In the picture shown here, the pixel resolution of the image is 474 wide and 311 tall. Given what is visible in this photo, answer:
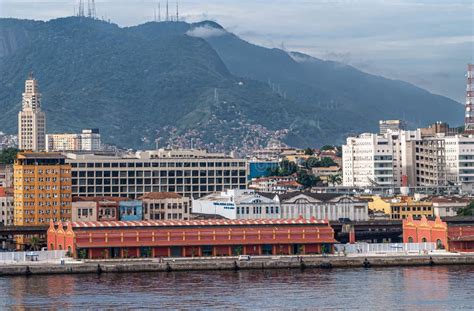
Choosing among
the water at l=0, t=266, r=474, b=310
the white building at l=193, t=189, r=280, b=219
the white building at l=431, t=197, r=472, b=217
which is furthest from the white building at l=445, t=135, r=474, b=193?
the water at l=0, t=266, r=474, b=310

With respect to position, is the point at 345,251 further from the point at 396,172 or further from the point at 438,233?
the point at 396,172

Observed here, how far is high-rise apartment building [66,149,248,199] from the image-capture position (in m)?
172

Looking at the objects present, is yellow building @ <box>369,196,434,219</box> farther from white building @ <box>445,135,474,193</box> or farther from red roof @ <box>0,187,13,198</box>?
red roof @ <box>0,187,13,198</box>

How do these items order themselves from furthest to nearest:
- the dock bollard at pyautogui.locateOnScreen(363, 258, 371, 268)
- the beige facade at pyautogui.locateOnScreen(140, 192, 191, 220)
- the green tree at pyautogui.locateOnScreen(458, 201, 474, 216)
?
the green tree at pyautogui.locateOnScreen(458, 201, 474, 216)
the beige facade at pyautogui.locateOnScreen(140, 192, 191, 220)
the dock bollard at pyautogui.locateOnScreen(363, 258, 371, 268)

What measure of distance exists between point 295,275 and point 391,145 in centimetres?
9423

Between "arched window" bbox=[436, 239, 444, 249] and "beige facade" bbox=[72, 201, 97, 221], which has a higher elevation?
"beige facade" bbox=[72, 201, 97, 221]

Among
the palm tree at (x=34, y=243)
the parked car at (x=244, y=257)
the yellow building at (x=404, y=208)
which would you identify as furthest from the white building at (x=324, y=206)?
the parked car at (x=244, y=257)

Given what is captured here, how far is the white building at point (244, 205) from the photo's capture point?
489 ft

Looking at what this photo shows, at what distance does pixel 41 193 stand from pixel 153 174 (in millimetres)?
28990

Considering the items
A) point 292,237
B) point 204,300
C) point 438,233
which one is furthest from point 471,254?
point 204,300

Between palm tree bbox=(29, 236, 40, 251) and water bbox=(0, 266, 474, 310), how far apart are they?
86.9 ft

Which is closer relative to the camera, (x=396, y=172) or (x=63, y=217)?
(x=63, y=217)

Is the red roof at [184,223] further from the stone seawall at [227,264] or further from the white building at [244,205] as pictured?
the white building at [244,205]

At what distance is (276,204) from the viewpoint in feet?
501
